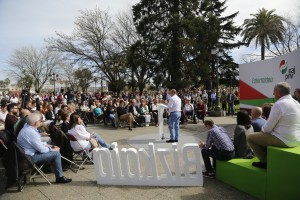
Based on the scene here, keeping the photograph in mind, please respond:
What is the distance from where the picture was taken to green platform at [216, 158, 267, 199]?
407 centimetres

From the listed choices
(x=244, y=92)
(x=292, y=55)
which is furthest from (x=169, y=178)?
(x=244, y=92)

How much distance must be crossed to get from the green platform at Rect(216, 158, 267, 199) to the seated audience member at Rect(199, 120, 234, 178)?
0.14m

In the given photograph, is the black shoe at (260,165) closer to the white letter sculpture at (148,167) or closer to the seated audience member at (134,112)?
the white letter sculpture at (148,167)

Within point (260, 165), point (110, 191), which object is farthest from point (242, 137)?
point (110, 191)

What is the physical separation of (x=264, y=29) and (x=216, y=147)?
97.8 feet

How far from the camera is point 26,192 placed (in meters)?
4.74

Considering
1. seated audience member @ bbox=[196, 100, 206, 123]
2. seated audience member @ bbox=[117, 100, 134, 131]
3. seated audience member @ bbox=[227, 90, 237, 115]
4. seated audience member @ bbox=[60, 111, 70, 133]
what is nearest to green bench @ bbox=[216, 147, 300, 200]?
seated audience member @ bbox=[60, 111, 70, 133]

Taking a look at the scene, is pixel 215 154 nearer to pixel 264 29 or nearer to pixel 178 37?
pixel 178 37

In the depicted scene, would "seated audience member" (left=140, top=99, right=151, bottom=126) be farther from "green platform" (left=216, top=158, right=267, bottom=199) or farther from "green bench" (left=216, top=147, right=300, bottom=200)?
"green bench" (left=216, top=147, right=300, bottom=200)

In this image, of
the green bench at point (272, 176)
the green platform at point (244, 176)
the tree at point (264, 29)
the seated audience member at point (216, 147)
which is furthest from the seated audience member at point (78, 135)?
the tree at point (264, 29)

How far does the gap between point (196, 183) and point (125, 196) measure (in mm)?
1303

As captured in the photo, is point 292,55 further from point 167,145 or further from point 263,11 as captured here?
point 263,11

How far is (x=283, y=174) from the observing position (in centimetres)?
369

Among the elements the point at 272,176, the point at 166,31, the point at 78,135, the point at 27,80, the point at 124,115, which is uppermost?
the point at 166,31
